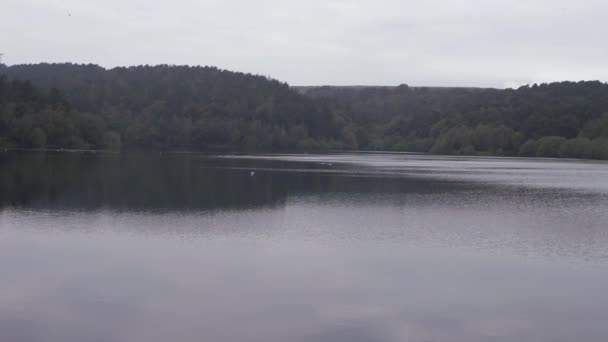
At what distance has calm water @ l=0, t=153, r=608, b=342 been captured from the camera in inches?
483

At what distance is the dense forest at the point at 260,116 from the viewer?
306ft

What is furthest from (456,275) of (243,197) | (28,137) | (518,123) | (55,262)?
(518,123)

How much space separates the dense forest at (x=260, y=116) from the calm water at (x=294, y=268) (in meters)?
62.0

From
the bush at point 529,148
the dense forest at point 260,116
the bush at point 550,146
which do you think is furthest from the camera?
the bush at point 529,148

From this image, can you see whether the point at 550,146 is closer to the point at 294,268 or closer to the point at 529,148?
the point at 529,148

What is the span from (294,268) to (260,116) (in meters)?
140

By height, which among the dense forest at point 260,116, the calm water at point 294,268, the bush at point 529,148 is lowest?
the calm water at point 294,268

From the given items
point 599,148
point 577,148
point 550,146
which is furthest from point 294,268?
point 550,146

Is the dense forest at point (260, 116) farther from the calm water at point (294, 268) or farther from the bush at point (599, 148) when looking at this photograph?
the calm water at point (294, 268)

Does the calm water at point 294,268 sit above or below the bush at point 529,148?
below

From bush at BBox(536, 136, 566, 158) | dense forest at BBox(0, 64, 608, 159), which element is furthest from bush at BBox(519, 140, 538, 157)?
bush at BBox(536, 136, 566, 158)

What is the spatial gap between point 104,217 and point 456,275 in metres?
13.4

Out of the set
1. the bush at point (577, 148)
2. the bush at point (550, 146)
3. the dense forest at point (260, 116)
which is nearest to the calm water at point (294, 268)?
the dense forest at point (260, 116)

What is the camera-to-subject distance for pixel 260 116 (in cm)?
15575
